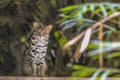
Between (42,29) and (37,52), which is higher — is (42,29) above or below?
above

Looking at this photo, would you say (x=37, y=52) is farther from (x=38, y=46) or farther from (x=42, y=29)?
(x=42, y=29)

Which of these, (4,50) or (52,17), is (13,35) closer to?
(4,50)

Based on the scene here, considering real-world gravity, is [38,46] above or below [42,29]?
below

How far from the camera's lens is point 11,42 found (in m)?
3.13

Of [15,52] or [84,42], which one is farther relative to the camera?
[15,52]

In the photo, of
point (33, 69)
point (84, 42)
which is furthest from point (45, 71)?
point (84, 42)

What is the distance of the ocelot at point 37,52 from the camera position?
Answer: 2.66 meters

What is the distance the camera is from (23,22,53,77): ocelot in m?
2.66

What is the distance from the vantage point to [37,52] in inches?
105

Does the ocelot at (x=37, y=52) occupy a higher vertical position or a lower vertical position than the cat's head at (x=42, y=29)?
lower

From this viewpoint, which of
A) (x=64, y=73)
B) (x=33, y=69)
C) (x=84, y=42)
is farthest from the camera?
(x=64, y=73)

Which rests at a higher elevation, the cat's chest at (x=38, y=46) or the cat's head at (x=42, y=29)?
the cat's head at (x=42, y=29)

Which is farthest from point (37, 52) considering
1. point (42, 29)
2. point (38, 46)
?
point (42, 29)

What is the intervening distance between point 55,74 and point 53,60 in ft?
0.39
